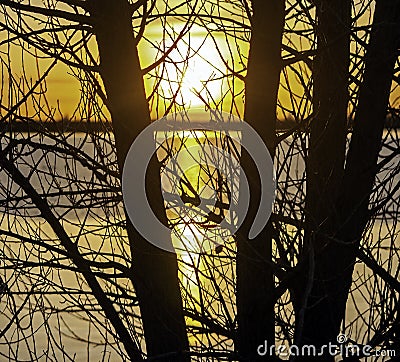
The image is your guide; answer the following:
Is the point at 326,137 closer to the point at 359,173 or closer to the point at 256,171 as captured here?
the point at 359,173

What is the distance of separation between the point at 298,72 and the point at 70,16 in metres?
1.32

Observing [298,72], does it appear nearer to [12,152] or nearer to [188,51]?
[188,51]

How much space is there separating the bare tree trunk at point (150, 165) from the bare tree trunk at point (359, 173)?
2.37ft

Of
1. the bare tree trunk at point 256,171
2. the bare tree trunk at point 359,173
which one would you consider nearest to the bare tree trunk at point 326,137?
the bare tree trunk at point 359,173

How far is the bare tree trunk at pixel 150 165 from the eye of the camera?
4.09 metres

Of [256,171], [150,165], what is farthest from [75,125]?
[256,171]

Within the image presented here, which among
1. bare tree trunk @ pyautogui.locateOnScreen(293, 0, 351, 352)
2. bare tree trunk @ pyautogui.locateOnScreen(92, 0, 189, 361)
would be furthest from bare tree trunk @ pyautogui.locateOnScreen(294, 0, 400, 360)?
bare tree trunk @ pyautogui.locateOnScreen(92, 0, 189, 361)

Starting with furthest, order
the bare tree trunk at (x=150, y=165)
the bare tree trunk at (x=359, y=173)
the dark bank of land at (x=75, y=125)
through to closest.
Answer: the dark bank of land at (x=75, y=125) < the bare tree trunk at (x=150, y=165) < the bare tree trunk at (x=359, y=173)

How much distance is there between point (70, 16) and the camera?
3.97 m

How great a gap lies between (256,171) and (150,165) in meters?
0.61

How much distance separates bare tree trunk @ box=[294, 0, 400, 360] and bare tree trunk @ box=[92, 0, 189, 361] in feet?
2.37

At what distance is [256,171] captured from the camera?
3887mm

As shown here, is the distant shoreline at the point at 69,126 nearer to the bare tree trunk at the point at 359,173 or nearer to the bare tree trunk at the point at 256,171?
the bare tree trunk at the point at 359,173

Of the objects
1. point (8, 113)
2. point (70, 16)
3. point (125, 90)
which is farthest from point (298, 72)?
point (8, 113)
